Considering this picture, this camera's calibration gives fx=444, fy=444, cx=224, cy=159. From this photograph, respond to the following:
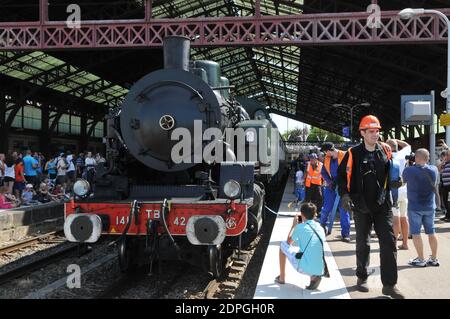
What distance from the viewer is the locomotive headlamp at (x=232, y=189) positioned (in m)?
5.05

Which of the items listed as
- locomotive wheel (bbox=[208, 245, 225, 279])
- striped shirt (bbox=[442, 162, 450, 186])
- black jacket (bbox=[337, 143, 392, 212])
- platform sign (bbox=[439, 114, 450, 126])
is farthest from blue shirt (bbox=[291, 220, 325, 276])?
platform sign (bbox=[439, 114, 450, 126])

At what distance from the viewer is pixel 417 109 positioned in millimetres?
8852

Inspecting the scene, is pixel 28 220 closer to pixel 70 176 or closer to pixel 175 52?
pixel 70 176

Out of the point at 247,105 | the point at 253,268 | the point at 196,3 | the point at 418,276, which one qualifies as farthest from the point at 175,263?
the point at 196,3

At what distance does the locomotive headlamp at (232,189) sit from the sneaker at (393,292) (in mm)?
1813

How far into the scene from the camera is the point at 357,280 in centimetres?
465

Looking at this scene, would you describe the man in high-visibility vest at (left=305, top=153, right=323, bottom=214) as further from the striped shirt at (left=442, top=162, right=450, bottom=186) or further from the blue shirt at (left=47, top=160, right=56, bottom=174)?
the blue shirt at (left=47, top=160, right=56, bottom=174)

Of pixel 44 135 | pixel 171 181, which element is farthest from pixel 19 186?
pixel 44 135

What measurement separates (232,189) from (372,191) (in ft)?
5.10

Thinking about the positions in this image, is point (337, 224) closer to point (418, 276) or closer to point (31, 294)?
point (418, 276)

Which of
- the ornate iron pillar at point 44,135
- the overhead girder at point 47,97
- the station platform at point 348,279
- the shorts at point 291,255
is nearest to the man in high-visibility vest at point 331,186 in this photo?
the station platform at point 348,279

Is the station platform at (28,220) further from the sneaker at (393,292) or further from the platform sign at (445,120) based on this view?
the platform sign at (445,120)

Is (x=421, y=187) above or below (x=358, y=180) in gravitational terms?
below

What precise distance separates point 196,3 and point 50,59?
821 cm
